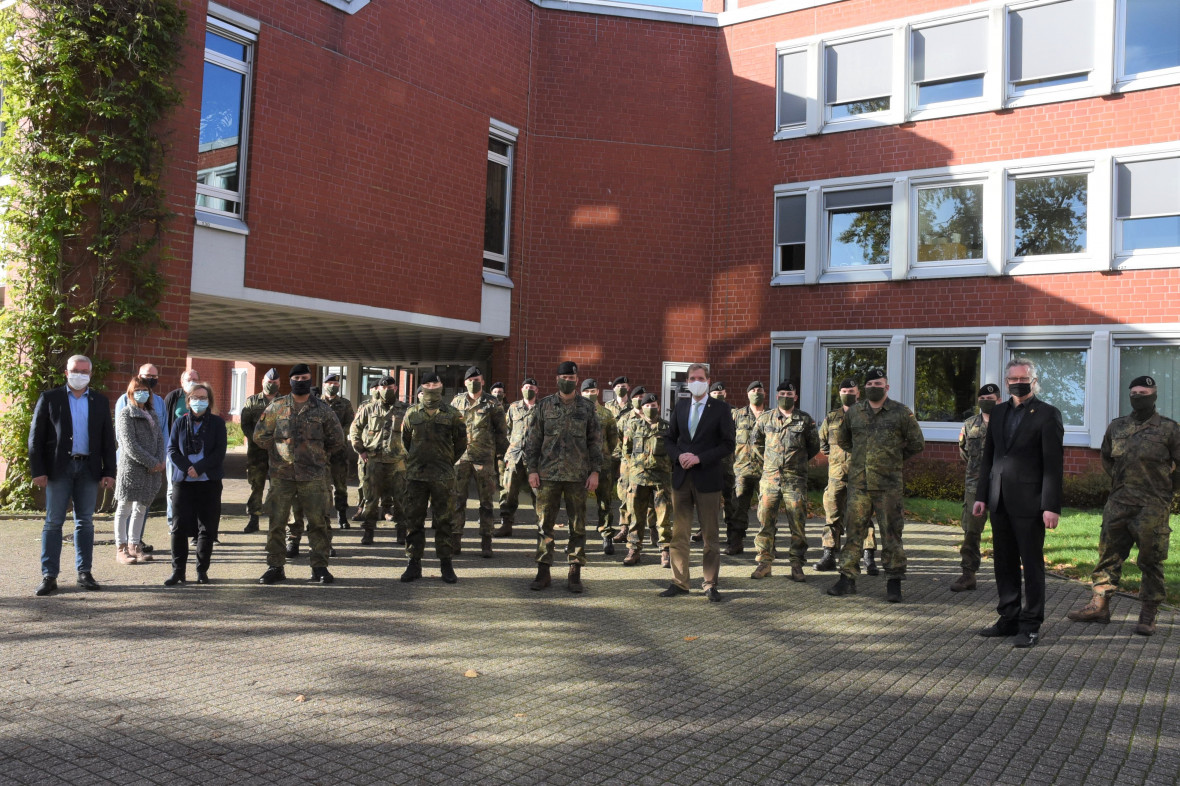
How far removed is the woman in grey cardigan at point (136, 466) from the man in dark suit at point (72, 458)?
2.75 feet

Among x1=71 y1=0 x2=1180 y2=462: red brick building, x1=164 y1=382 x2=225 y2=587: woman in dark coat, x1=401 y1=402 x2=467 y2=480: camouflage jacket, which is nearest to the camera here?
x1=164 y1=382 x2=225 y2=587: woman in dark coat

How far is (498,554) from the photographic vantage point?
10.3 metres

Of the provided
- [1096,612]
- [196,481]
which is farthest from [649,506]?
[196,481]

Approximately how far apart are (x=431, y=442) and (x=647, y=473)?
258 centimetres

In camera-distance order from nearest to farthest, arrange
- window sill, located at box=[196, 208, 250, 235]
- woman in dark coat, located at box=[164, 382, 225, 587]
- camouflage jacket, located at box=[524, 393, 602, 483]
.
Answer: woman in dark coat, located at box=[164, 382, 225, 587] → camouflage jacket, located at box=[524, 393, 602, 483] → window sill, located at box=[196, 208, 250, 235]

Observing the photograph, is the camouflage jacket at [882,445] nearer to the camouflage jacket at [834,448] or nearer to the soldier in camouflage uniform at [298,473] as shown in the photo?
the camouflage jacket at [834,448]

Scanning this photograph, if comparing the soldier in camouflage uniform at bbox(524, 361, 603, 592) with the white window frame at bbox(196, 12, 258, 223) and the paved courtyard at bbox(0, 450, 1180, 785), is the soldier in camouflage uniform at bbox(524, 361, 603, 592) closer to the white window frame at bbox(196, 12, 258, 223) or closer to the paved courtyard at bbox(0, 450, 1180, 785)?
the paved courtyard at bbox(0, 450, 1180, 785)

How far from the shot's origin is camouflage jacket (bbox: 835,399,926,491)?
8383 millimetres

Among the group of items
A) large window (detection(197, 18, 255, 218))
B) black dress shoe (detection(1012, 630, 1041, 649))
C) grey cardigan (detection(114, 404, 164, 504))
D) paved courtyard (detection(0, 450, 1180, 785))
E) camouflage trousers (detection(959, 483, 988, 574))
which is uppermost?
large window (detection(197, 18, 255, 218))

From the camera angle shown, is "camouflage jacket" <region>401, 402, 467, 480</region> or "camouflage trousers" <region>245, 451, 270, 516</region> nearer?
"camouflage jacket" <region>401, 402, 467, 480</region>

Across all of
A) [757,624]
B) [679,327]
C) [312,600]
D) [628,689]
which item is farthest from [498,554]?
[679,327]

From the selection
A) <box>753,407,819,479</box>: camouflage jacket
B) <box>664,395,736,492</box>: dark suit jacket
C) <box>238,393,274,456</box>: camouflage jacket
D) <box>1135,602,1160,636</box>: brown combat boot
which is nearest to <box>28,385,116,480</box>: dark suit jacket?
<box>238,393,274,456</box>: camouflage jacket

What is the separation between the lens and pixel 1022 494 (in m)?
6.75

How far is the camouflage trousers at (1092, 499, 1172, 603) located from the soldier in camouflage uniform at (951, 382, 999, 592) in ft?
4.55
